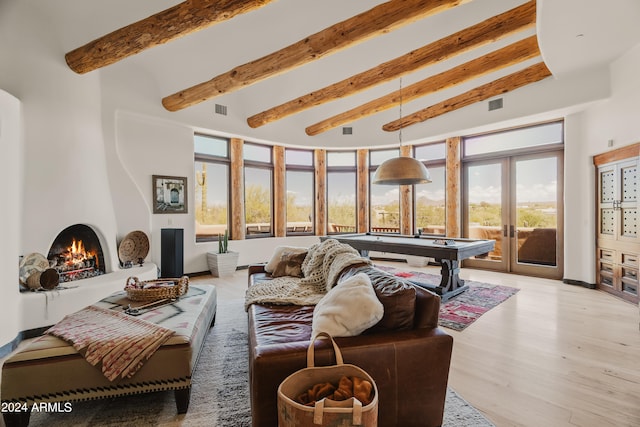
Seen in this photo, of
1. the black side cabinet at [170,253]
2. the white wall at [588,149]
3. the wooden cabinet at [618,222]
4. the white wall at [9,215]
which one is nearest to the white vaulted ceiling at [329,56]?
the white wall at [588,149]

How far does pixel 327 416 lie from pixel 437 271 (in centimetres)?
595

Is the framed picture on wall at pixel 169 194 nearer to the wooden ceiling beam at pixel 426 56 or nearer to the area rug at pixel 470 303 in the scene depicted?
the wooden ceiling beam at pixel 426 56

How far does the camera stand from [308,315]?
2.47m

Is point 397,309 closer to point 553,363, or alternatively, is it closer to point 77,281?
point 553,363

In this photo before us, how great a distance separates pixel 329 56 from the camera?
16.5ft

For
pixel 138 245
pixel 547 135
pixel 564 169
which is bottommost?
pixel 138 245

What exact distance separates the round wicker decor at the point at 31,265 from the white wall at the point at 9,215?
0.20m

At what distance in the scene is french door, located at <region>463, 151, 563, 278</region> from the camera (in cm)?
590

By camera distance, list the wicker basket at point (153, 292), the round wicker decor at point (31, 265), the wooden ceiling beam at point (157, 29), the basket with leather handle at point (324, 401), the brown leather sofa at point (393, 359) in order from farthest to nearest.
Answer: the round wicker decor at point (31, 265) < the wooden ceiling beam at point (157, 29) < the wicker basket at point (153, 292) < the brown leather sofa at point (393, 359) < the basket with leather handle at point (324, 401)

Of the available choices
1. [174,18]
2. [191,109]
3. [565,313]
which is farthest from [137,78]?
[565,313]

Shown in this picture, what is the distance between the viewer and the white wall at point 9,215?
288 cm

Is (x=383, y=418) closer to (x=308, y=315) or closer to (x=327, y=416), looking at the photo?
(x=327, y=416)

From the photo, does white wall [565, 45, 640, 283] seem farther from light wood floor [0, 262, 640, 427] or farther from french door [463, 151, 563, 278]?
light wood floor [0, 262, 640, 427]

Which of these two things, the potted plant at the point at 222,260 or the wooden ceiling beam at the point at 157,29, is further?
the potted plant at the point at 222,260
